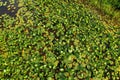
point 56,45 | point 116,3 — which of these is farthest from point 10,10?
point 116,3

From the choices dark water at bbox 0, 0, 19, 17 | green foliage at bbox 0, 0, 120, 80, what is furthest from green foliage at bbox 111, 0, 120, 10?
dark water at bbox 0, 0, 19, 17

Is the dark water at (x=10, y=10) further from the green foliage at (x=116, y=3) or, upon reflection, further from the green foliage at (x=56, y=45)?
the green foliage at (x=116, y=3)

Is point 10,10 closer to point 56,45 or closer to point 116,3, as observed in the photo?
point 56,45

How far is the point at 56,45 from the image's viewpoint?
8711 millimetres

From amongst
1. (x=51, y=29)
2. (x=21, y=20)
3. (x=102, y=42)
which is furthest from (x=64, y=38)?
(x=21, y=20)

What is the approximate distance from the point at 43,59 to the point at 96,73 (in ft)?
6.15

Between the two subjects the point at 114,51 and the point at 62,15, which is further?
the point at 62,15

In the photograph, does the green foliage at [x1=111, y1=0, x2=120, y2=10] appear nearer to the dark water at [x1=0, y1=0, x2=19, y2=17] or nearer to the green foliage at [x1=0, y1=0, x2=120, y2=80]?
the green foliage at [x1=0, y1=0, x2=120, y2=80]

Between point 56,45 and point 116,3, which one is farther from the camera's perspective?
point 116,3

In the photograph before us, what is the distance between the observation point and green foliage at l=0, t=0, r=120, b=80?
792 centimetres

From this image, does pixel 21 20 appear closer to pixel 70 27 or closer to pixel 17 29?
pixel 17 29

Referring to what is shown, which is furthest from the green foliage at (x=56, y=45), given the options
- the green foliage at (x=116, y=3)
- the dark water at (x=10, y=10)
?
the green foliage at (x=116, y=3)

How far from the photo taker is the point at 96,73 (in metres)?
7.96

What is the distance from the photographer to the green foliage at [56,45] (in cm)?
792
